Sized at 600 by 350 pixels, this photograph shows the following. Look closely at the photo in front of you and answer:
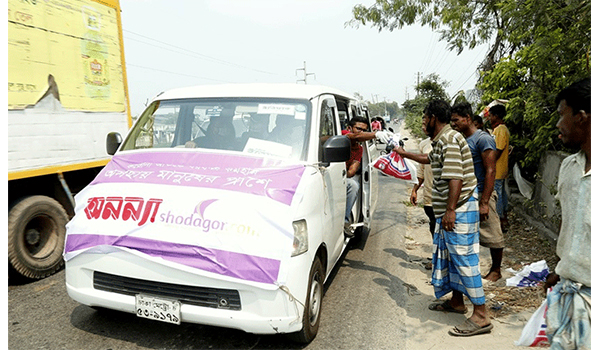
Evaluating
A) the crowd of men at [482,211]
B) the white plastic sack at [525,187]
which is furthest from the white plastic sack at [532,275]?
the white plastic sack at [525,187]

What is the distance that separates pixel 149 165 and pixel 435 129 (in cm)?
254

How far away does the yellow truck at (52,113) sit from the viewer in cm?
457

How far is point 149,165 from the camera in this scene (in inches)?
141

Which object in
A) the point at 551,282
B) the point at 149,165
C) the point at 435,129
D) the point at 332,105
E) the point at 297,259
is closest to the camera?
the point at 551,282

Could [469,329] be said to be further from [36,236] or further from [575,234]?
[36,236]

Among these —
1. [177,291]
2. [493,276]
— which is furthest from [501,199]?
[177,291]

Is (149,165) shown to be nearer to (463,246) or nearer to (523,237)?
(463,246)

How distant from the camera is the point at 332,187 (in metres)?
4.09

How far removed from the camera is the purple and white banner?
2867 mm

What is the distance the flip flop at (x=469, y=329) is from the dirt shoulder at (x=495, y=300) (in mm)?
42

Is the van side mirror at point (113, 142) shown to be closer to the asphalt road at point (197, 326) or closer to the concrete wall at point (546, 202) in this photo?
the asphalt road at point (197, 326)

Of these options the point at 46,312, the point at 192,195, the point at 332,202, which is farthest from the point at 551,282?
the point at 46,312

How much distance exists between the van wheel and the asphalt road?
0.45 feet

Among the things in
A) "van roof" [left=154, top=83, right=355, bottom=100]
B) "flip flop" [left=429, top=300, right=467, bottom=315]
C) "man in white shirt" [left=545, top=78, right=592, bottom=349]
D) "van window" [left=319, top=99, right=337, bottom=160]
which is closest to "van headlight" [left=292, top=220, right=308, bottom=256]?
"van window" [left=319, top=99, right=337, bottom=160]
